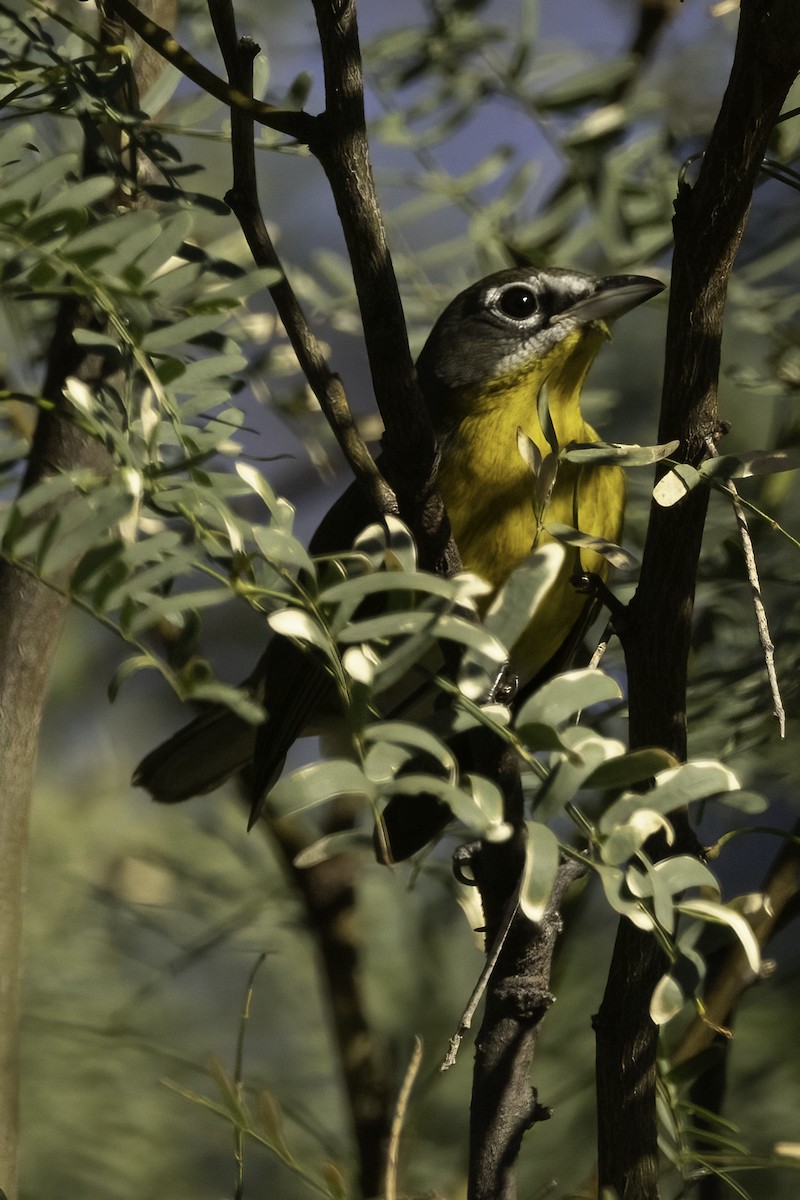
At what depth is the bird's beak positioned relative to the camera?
1.91 metres

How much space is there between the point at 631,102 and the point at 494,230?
232 mm

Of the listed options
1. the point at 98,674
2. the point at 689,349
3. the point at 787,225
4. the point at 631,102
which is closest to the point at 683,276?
the point at 689,349

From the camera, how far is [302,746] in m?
2.78

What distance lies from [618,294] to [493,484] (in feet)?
1.09

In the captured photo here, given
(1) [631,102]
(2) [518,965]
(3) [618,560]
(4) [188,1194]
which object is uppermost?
(1) [631,102]

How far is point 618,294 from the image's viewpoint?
197 cm

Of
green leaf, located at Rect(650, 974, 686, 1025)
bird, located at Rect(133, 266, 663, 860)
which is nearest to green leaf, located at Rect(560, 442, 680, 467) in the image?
green leaf, located at Rect(650, 974, 686, 1025)

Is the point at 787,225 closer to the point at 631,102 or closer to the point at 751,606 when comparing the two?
the point at 631,102

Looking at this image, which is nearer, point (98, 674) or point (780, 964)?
point (780, 964)

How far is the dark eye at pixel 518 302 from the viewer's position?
7.71ft

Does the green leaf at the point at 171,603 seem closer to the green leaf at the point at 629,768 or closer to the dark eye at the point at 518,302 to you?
the green leaf at the point at 629,768

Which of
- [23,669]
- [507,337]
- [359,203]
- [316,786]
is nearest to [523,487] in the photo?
[507,337]

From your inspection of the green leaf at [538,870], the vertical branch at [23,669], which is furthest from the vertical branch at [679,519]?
the vertical branch at [23,669]

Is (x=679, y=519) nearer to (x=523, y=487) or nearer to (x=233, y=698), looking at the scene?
(x=233, y=698)
